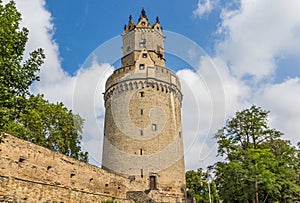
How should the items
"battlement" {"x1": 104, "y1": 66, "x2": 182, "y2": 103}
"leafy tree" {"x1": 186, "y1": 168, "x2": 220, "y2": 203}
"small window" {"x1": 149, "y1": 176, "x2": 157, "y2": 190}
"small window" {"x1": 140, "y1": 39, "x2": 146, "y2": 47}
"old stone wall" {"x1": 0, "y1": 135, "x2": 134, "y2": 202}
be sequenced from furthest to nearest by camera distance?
1. "leafy tree" {"x1": 186, "y1": 168, "x2": 220, "y2": 203}
2. "small window" {"x1": 140, "y1": 39, "x2": 146, "y2": 47}
3. "battlement" {"x1": 104, "y1": 66, "x2": 182, "y2": 103}
4. "small window" {"x1": 149, "y1": 176, "x2": 157, "y2": 190}
5. "old stone wall" {"x1": 0, "y1": 135, "x2": 134, "y2": 202}

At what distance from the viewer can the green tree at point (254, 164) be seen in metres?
20.8

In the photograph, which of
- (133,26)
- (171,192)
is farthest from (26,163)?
(133,26)

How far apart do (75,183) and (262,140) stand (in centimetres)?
1485

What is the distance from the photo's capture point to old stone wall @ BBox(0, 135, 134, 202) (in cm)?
1153

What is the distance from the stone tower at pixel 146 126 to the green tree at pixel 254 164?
4.49 m

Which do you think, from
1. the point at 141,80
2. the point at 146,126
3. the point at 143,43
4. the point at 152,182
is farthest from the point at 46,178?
the point at 143,43

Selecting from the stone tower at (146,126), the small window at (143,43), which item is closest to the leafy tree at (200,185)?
the stone tower at (146,126)

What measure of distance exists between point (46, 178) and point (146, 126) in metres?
11.4

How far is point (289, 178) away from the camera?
72.3ft

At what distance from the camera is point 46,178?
17.4m

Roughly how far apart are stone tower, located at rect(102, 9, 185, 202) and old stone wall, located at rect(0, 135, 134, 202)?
261 cm

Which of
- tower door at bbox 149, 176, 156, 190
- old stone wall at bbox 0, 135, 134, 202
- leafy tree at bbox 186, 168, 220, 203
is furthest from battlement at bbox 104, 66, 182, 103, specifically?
leafy tree at bbox 186, 168, 220, 203

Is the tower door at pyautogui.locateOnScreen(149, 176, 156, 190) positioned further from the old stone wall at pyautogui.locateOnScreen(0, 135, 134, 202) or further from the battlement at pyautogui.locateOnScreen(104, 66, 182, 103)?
the battlement at pyautogui.locateOnScreen(104, 66, 182, 103)

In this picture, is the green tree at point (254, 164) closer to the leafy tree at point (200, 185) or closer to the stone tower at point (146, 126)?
the stone tower at point (146, 126)
